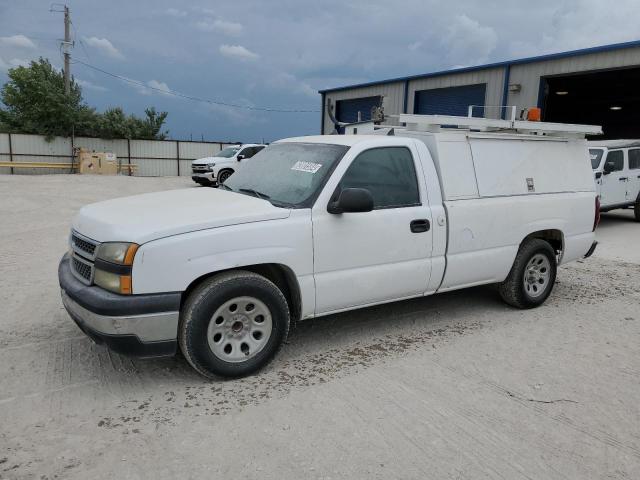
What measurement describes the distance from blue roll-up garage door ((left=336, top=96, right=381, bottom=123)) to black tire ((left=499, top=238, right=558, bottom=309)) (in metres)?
18.8

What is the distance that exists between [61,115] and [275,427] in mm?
32493

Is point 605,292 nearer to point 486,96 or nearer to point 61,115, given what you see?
point 486,96

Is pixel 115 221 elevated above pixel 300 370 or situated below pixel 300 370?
above

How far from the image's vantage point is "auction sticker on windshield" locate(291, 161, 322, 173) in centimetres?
427

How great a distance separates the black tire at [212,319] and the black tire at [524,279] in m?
2.79

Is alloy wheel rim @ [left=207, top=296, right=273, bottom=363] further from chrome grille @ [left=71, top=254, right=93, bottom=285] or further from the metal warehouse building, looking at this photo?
the metal warehouse building

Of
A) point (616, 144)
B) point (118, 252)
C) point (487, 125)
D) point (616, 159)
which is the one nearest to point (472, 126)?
point (487, 125)

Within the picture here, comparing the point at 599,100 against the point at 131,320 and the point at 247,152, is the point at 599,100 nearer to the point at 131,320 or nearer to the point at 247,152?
the point at 247,152

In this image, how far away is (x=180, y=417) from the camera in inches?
128

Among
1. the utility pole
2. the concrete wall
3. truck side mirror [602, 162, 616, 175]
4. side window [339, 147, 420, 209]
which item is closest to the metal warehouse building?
truck side mirror [602, 162, 616, 175]

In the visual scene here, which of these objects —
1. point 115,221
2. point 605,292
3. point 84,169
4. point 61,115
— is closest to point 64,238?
point 115,221

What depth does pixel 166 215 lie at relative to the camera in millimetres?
3678

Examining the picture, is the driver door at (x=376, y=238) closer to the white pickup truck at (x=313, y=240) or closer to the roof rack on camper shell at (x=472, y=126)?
the white pickup truck at (x=313, y=240)

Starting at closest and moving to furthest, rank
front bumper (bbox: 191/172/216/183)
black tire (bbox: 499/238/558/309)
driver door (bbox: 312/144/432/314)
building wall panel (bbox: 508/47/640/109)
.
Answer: driver door (bbox: 312/144/432/314) → black tire (bbox: 499/238/558/309) → building wall panel (bbox: 508/47/640/109) → front bumper (bbox: 191/172/216/183)
